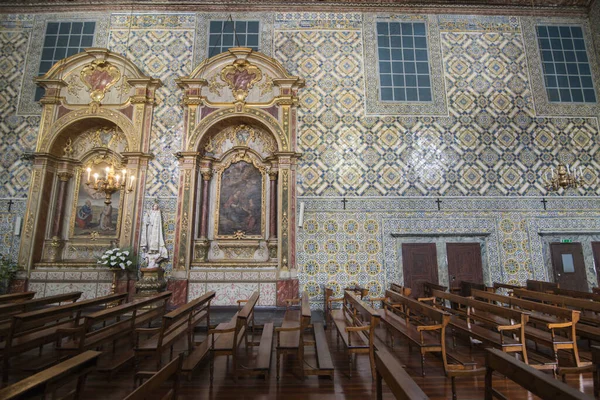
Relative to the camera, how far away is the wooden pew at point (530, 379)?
72.2 inches

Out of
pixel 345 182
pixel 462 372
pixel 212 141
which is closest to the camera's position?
pixel 462 372

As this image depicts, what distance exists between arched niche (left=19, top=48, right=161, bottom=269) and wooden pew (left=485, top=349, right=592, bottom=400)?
30.3 ft

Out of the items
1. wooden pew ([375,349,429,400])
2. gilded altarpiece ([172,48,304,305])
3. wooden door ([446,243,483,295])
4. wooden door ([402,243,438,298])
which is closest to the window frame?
wooden door ([446,243,483,295])

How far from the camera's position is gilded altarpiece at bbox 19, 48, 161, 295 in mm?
9531

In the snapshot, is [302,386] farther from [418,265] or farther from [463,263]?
[463,263]

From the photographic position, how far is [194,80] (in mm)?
10062

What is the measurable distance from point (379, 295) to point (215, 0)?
10.8 meters

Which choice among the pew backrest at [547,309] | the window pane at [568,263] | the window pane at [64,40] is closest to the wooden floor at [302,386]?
the pew backrest at [547,309]

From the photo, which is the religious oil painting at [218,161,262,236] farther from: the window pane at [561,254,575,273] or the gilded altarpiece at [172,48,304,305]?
the window pane at [561,254,575,273]

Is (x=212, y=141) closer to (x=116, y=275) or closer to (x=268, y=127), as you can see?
(x=268, y=127)

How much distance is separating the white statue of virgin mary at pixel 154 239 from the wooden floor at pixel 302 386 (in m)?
4.50

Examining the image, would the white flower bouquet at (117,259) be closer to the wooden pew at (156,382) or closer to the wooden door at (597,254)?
the wooden pew at (156,382)

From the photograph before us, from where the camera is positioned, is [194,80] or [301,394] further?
[194,80]

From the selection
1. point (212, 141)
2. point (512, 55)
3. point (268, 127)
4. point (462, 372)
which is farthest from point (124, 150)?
point (512, 55)
